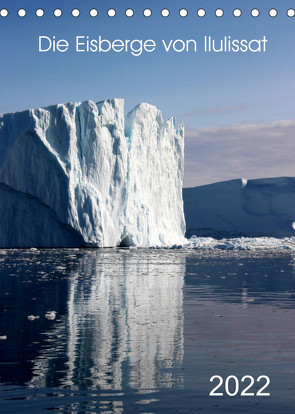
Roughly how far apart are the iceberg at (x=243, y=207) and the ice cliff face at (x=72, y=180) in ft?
70.7

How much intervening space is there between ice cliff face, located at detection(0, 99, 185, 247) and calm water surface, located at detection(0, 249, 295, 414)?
16.0m

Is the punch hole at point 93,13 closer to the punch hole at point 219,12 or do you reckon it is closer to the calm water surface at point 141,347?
the punch hole at point 219,12

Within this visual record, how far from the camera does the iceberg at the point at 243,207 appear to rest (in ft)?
176

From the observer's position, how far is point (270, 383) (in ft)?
14.9

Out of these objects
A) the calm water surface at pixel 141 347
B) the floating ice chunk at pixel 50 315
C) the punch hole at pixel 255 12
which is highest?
the punch hole at pixel 255 12

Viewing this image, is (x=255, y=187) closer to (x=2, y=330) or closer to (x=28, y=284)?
(x=28, y=284)

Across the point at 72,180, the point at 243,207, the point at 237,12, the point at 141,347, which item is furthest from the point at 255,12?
the point at 243,207

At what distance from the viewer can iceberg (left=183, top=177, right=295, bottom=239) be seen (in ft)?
176

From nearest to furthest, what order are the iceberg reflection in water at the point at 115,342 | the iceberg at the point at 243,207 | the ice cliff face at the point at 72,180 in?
the iceberg reflection in water at the point at 115,342 → the ice cliff face at the point at 72,180 → the iceberg at the point at 243,207

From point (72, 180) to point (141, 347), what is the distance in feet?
73.9

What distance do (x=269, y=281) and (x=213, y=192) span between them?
42890 mm

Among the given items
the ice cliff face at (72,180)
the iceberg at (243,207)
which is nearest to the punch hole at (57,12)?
the ice cliff face at (72,180)

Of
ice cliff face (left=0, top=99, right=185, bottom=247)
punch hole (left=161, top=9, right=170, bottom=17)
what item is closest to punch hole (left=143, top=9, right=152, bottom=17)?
punch hole (left=161, top=9, right=170, bottom=17)

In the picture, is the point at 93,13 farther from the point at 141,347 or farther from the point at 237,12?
the point at 141,347
